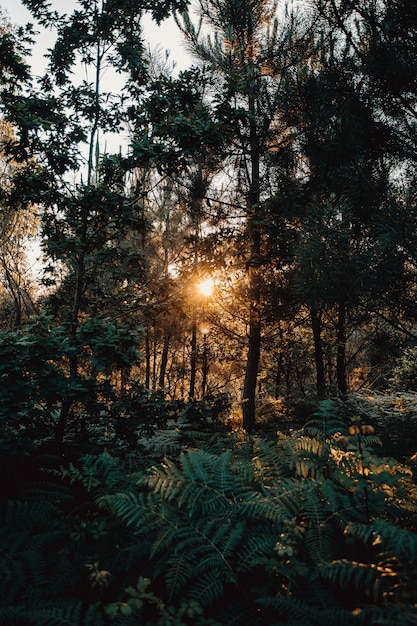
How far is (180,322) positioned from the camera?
13219mm

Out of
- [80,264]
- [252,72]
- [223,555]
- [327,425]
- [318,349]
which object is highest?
[252,72]

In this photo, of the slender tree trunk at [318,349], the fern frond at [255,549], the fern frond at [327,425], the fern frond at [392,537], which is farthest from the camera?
the slender tree trunk at [318,349]

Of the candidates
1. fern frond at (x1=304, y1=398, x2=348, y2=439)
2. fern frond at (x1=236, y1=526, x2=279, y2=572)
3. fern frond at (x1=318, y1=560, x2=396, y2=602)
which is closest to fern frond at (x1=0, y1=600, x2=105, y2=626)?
fern frond at (x1=236, y1=526, x2=279, y2=572)

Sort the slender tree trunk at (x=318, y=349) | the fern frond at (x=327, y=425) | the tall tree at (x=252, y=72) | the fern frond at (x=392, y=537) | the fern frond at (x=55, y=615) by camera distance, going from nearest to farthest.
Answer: the fern frond at (x=55, y=615), the fern frond at (x=392, y=537), the fern frond at (x=327, y=425), the tall tree at (x=252, y=72), the slender tree trunk at (x=318, y=349)

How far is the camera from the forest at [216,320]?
188cm

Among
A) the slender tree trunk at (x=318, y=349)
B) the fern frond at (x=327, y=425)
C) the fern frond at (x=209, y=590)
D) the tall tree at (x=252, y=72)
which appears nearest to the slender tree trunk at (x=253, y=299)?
the tall tree at (x=252, y=72)

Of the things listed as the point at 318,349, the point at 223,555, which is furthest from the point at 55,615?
the point at 318,349

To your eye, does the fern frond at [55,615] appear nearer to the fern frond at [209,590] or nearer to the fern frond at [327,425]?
the fern frond at [209,590]

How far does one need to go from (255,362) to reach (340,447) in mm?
4667

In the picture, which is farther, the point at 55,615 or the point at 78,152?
the point at 78,152

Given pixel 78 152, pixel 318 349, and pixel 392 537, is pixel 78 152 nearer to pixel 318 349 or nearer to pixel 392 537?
pixel 392 537

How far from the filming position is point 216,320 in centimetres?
920

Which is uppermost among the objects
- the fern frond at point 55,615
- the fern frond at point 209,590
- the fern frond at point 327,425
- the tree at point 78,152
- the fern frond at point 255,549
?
the tree at point 78,152

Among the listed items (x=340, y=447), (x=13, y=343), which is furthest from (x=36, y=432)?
(x=340, y=447)
